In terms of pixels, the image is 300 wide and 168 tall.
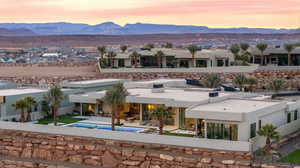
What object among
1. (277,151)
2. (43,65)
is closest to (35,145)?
(277,151)

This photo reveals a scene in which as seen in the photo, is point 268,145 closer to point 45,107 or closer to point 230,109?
point 230,109

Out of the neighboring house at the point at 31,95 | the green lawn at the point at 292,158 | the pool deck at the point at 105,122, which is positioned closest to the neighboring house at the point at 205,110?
the pool deck at the point at 105,122

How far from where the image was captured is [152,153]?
54.7ft

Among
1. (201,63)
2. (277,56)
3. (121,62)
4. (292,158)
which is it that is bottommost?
(292,158)

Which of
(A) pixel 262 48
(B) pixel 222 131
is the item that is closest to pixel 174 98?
(B) pixel 222 131

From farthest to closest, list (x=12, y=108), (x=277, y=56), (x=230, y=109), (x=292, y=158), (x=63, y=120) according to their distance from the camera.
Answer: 1. (x=277, y=56)
2. (x=12, y=108)
3. (x=63, y=120)
4. (x=230, y=109)
5. (x=292, y=158)

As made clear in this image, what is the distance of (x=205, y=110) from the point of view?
2188 cm

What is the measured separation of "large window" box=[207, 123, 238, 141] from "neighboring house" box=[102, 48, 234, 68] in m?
32.9

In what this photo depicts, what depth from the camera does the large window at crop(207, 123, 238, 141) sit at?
21.1 metres

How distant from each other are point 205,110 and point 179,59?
34.8 meters

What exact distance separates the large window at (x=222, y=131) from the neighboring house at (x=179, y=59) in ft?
108

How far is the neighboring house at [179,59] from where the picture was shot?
54256 millimetres

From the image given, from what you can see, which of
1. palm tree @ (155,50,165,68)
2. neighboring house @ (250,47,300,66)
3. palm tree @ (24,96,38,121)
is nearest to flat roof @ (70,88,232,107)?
palm tree @ (24,96,38,121)

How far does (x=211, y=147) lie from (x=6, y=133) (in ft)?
29.2
